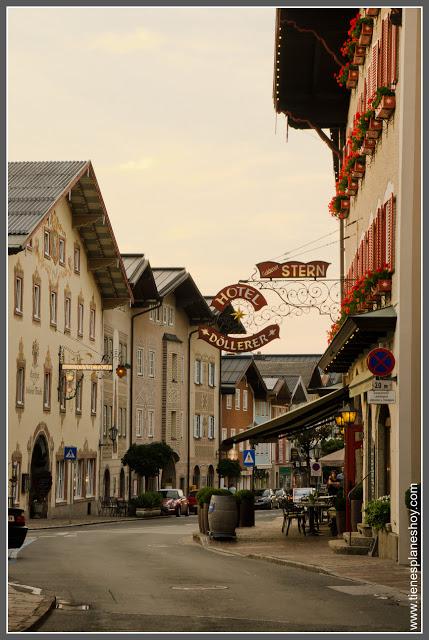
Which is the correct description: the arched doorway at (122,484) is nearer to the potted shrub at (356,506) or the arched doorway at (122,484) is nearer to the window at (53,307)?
the window at (53,307)

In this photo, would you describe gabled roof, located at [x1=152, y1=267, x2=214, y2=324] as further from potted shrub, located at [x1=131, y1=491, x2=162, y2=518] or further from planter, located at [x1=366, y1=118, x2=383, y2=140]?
planter, located at [x1=366, y1=118, x2=383, y2=140]

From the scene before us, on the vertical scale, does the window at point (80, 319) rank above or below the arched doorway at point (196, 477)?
above

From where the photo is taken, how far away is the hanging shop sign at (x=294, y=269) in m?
24.1

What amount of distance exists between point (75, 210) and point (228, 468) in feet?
97.7

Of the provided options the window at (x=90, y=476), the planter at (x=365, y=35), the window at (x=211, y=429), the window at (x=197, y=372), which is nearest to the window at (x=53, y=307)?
the window at (x=90, y=476)

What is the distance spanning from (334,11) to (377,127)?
720 centimetres

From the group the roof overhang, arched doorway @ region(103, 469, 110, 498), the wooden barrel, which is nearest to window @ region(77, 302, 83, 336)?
arched doorway @ region(103, 469, 110, 498)

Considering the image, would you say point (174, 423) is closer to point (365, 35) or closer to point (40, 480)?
point (40, 480)

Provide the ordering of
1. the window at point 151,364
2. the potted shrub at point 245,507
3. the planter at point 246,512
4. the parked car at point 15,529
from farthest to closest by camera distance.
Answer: the window at point 151,364 < the planter at point 246,512 < the potted shrub at point 245,507 < the parked car at point 15,529

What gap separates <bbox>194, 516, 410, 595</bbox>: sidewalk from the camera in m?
18.5

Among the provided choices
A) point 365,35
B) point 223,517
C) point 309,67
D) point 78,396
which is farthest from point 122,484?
point 365,35

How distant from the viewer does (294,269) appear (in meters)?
24.1

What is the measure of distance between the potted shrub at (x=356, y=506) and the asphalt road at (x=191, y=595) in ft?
10.5

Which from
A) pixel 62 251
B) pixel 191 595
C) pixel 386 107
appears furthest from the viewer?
pixel 62 251
